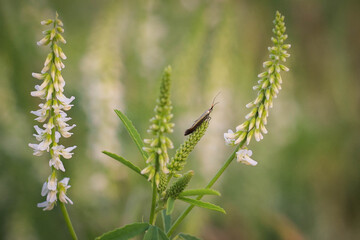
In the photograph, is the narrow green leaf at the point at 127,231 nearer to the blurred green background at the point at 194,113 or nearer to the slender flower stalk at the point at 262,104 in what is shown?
the slender flower stalk at the point at 262,104

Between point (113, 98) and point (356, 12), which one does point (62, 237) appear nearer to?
point (113, 98)

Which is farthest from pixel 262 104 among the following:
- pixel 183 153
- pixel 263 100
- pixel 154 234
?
pixel 154 234

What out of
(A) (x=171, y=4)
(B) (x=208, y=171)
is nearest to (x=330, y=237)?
(B) (x=208, y=171)

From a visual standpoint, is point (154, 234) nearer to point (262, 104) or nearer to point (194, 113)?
point (262, 104)

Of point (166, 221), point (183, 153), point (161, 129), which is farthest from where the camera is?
point (166, 221)

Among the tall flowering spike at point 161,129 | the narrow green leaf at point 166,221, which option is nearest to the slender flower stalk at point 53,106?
the tall flowering spike at point 161,129

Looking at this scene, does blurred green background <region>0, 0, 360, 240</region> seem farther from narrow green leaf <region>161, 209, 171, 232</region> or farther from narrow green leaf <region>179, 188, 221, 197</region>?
narrow green leaf <region>179, 188, 221, 197</region>

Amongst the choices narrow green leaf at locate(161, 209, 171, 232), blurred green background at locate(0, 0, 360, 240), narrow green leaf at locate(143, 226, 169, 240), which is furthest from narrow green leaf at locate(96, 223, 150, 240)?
blurred green background at locate(0, 0, 360, 240)
